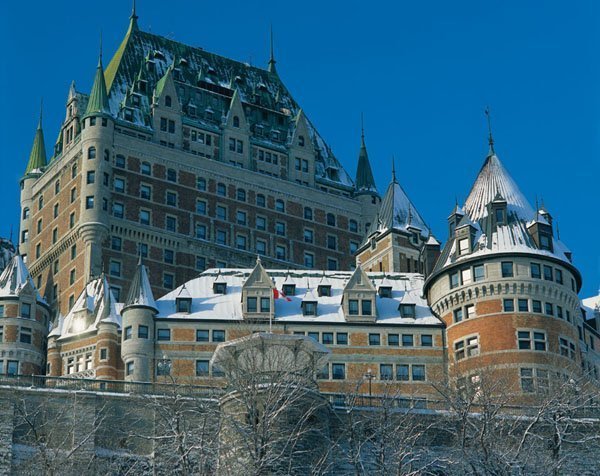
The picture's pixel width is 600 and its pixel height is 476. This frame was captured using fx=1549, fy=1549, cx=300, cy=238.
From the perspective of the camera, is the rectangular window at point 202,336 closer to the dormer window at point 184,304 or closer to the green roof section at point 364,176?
the dormer window at point 184,304

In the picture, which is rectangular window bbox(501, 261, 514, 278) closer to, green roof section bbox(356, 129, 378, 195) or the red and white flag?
the red and white flag

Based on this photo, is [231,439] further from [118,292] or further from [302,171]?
[302,171]

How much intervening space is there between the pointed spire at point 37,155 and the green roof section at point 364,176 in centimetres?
2932

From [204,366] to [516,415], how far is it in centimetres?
2203

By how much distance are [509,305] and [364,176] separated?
47910 millimetres

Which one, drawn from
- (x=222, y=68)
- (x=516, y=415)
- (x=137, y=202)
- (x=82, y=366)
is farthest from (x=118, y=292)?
(x=516, y=415)

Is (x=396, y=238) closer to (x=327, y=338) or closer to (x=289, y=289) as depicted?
(x=289, y=289)

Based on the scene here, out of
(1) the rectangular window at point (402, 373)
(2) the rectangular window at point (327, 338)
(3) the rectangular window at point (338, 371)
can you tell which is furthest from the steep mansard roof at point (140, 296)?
(1) the rectangular window at point (402, 373)

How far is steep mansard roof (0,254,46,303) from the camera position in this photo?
11050 cm

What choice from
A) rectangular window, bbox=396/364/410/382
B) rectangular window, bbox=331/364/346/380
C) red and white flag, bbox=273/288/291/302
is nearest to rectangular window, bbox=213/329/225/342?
red and white flag, bbox=273/288/291/302

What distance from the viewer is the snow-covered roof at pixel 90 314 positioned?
4063 inches

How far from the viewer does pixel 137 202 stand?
425 feet

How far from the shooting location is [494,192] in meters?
107

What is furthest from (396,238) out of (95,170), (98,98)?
(98,98)
